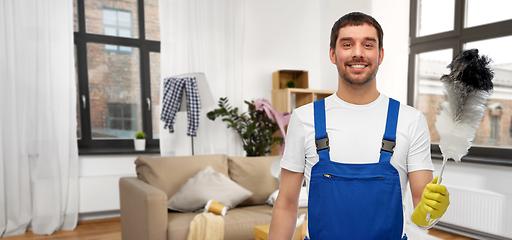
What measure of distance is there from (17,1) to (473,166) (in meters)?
4.63

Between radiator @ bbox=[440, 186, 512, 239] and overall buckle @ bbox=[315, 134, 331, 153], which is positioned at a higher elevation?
overall buckle @ bbox=[315, 134, 331, 153]

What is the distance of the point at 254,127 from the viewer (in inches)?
159

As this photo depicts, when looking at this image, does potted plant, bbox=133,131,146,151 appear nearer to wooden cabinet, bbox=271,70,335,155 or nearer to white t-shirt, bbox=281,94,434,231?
wooden cabinet, bbox=271,70,335,155

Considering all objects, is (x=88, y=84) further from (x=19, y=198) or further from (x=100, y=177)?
(x=19, y=198)

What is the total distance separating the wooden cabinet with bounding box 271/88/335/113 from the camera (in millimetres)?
4414

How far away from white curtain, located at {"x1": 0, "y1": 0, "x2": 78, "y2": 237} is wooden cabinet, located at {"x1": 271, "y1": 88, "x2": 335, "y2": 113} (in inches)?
90.3

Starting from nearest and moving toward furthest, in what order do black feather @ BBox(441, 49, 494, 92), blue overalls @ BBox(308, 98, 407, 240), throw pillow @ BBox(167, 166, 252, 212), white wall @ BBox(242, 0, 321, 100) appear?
black feather @ BBox(441, 49, 494, 92)
blue overalls @ BBox(308, 98, 407, 240)
throw pillow @ BBox(167, 166, 252, 212)
white wall @ BBox(242, 0, 321, 100)

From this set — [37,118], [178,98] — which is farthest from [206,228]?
[37,118]

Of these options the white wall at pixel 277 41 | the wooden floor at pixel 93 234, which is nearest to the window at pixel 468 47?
the wooden floor at pixel 93 234

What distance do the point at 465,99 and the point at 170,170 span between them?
2435 millimetres

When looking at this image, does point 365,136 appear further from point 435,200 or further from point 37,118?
point 37,118

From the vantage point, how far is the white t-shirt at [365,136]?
2.70 feet

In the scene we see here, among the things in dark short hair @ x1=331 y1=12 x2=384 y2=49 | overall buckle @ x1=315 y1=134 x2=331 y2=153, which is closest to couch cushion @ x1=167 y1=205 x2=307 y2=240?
overall buckle @ x1=315 y1=134 x2=331 y2=153

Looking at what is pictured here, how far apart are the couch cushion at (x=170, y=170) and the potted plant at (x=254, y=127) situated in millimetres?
1112
